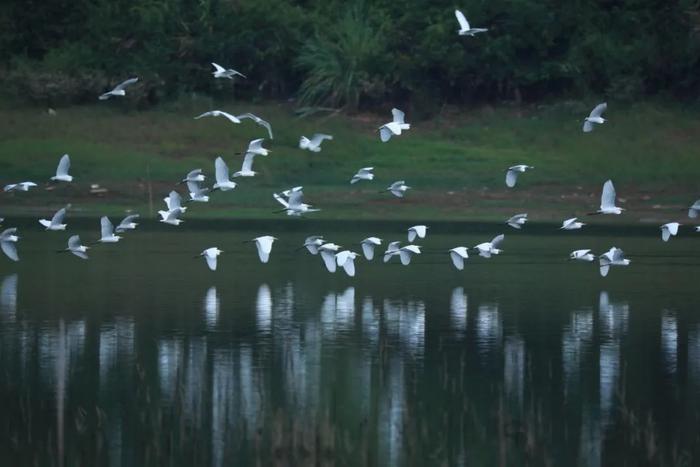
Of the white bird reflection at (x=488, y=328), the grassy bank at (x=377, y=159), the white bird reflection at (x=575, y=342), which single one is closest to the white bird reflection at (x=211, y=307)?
the white bird reflection at (x=488, y=328)

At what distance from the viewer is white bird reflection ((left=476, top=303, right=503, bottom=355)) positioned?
24.7 metres

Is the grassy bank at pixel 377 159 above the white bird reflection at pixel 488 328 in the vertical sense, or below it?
above

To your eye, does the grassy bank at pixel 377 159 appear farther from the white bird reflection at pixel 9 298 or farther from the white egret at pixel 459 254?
the white bird reflection at pixel 9 298

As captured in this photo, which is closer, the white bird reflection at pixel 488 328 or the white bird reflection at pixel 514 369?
the white bird reflection at pixel 514 369

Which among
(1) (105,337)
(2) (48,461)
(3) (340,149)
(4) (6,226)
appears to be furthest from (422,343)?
(3) (340,149)

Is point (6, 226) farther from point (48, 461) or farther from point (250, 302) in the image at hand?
point (48, 461)

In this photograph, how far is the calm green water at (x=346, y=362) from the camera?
18094 millimetres

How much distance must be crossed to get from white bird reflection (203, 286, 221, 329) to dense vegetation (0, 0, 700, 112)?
22.4 m

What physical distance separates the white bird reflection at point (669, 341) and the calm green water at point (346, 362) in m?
0.04

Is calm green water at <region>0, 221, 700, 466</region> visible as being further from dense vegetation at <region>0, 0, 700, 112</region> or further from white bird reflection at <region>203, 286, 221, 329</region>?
dense vegetation at <region>0, 0, 700, 112</region>

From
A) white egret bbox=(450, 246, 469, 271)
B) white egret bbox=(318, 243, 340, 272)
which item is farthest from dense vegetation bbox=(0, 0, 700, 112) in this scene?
white egret bbox=(318, 243, 340, 272)

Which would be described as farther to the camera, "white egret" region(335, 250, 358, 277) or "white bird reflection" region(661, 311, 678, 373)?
"white egret" region(335, 250, 358, 277)

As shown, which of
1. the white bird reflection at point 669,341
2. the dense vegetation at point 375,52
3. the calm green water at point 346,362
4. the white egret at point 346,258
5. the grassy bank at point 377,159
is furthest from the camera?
the dense vegetation at point 375,52

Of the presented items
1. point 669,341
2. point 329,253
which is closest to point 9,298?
point 329,253
